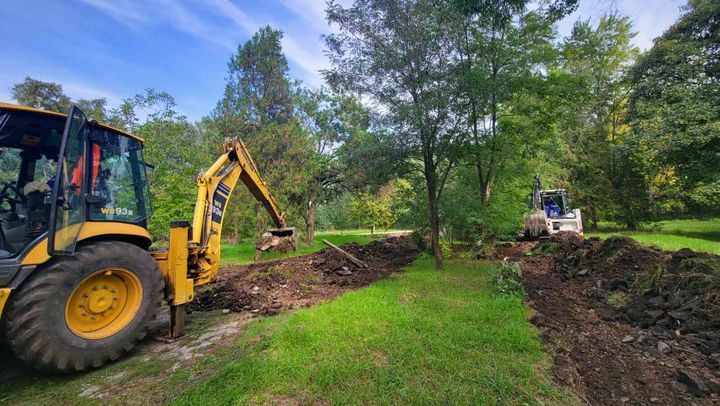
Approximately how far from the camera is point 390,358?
309 cm

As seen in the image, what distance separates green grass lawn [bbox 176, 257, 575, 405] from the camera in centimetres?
249

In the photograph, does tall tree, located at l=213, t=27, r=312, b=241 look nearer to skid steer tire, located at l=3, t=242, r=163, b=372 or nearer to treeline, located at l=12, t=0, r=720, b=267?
treeline, located at l=12, t=0, r=720, b=267

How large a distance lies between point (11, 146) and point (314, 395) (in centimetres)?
450

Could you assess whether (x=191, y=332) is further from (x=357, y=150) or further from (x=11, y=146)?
(x=357, y=150)

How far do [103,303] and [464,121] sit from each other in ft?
22.9

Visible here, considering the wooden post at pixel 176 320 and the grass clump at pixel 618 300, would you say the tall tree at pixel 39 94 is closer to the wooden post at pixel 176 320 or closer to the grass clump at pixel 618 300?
the wooden post at pixel 176 320

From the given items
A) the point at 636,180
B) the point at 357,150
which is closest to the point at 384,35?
the point at 357,150

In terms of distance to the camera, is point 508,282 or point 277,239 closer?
point 508,282

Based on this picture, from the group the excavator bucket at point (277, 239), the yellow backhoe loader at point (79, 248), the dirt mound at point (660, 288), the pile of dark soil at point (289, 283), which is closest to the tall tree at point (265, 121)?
the excavator bucket at point (277, 239)

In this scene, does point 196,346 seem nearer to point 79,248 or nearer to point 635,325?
point 79,248

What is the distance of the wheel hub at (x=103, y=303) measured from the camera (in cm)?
305

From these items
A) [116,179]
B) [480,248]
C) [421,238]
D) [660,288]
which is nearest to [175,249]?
[116,179]

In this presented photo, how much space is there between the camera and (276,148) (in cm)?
1356

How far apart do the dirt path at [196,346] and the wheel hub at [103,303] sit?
40cm
